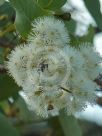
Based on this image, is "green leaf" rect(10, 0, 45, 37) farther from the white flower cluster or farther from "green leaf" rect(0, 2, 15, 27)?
"green leaf" rect(0, 2, 15, 27)

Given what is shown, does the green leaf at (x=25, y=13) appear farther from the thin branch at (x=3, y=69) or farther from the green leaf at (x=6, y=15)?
the green leaf at (x=6, y=15)

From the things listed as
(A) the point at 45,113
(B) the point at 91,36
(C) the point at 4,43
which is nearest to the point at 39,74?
(A) the point at 45,113

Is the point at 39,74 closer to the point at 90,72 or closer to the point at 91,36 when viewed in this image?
the point at 90,72

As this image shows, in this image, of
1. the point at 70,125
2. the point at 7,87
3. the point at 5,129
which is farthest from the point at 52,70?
the point at 70,125

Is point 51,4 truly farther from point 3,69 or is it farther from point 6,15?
point 6,15

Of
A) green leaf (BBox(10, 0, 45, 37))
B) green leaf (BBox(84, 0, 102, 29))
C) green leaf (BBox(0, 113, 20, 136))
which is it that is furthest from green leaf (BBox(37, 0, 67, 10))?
green leaf (BBox(0, 113, 20, 136))
